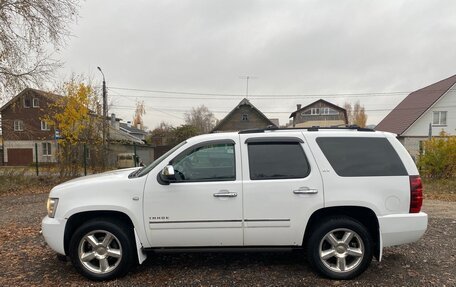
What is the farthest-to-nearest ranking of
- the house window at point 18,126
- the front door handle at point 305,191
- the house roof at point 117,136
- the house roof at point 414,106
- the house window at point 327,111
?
the house window at point 327,111, the house roof at point 414,106, the house roof at point 117,136, the house window at point 18,126, the front door handle at point 305,191

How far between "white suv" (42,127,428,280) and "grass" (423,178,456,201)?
812 cm

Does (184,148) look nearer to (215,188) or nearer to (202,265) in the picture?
(215,188)

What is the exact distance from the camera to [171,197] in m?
3.69

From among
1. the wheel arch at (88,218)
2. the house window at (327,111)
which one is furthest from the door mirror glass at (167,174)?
the house window at (327,111)

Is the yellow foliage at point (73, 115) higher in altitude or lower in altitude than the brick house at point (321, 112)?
lower

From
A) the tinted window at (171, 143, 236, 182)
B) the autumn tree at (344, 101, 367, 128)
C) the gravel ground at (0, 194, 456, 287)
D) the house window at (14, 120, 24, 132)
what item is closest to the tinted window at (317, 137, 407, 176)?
the tinted window at (171, 143, 236, 182)

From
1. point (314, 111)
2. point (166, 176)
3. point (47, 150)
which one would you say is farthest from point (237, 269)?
point (314, 111)

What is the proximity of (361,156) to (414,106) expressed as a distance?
34234 millimetres

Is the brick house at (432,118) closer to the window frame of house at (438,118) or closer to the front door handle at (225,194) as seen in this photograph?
the window frame of house at (438,118)

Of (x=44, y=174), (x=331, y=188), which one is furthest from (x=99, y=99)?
(x=331, y=188)

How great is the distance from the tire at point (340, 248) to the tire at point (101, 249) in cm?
226

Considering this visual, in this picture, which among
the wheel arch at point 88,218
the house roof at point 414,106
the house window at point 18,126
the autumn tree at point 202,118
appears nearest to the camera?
the wheel arch at point 88,218

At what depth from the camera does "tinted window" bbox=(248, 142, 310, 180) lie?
12.3 feet

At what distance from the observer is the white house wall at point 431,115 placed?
30.0 meters
